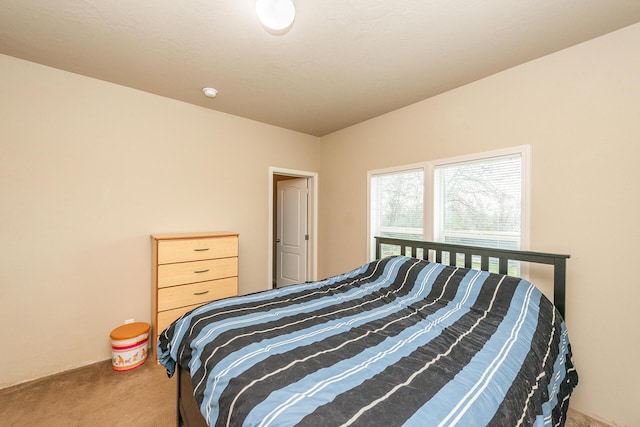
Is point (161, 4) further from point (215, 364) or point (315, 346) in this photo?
point (315, 346)

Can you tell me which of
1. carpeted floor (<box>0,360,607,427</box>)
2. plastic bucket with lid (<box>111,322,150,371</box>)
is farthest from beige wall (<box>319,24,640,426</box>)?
plastic bucket with lid (<box>111,322,150,371</box>)

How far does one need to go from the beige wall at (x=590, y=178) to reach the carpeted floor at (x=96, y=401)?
436mm

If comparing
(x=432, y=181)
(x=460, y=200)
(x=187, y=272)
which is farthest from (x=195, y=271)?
(x=460, y=200)

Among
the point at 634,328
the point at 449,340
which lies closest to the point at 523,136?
the point at 634,328

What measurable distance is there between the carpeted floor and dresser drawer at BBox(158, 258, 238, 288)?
2.50 ft

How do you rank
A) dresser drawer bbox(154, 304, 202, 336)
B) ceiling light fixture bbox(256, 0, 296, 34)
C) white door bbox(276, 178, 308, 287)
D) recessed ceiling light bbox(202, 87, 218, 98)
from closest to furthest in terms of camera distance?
ceiling light fixture bbox(256, 0, 296, 34) < dresser drawer bbox(154, 304, 202, 336) < recessed ceiling light bbox(202, 87, 218, 98) < white door bbox(276, 178, 308, 287)

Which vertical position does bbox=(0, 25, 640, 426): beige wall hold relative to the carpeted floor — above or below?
above

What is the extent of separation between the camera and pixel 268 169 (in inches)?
137

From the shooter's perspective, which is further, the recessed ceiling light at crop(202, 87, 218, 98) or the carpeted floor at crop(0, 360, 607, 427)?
the recessed ceiling light at crop(202, 87, 218, 98)

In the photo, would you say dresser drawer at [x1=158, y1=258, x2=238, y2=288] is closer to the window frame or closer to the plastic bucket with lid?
the plastic bucket with lid

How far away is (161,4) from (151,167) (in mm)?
1574

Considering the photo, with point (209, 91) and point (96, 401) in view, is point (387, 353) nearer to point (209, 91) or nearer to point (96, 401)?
point (96, 401)

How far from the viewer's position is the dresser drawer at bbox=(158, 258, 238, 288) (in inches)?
93.6

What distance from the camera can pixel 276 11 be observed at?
1.38 m
